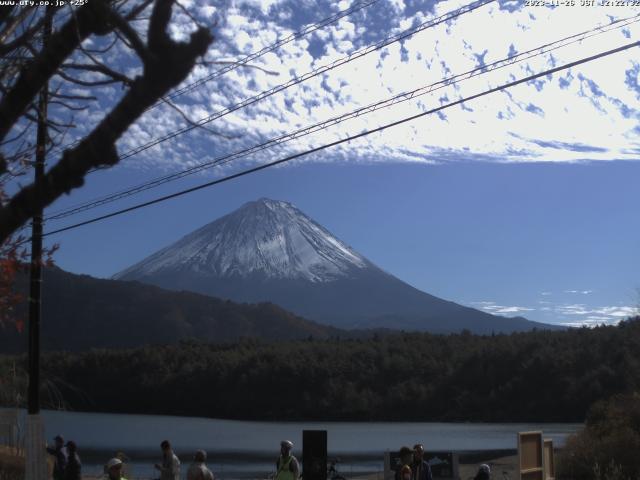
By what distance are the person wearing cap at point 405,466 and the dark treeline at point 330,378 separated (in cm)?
7855

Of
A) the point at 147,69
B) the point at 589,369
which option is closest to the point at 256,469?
the point at 147,69

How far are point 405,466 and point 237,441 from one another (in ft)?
172

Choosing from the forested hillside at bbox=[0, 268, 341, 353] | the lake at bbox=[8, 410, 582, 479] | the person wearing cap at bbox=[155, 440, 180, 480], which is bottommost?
the lake at bbox=[8, 410, 582, 479]

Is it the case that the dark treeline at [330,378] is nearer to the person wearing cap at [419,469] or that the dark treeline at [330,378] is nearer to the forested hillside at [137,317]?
the forested hillside at [137,317]

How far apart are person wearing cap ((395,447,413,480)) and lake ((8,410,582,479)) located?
22941 mm

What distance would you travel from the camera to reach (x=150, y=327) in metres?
154

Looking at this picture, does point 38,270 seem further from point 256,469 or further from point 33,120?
point 256,469

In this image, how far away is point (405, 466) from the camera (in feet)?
38.7

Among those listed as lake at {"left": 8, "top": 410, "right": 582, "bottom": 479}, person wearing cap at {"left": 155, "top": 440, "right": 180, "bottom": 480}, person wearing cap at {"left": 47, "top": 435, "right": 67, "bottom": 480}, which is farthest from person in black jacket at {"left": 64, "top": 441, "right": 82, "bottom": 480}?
lake at {"left": 8, "top": 410, "right": 582, "bottom": 479}

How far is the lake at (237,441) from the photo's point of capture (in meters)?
44.0

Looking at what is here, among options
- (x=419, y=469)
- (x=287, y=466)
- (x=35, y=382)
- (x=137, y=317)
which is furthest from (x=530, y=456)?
(x=137, y=317)

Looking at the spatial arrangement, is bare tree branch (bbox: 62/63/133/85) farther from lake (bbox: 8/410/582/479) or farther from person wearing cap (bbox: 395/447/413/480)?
lake (bbox: 8/410/582/479)

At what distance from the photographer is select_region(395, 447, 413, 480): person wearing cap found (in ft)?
38.2

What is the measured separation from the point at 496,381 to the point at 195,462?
82661 millimetres
